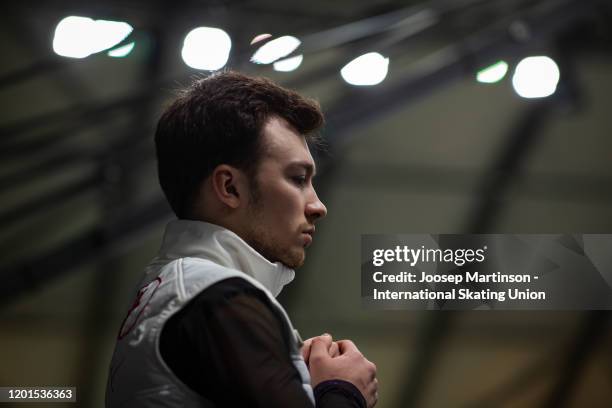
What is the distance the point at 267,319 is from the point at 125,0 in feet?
8.68

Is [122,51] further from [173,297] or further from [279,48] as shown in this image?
[173,297]

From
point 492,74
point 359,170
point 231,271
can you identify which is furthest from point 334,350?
point 492,74

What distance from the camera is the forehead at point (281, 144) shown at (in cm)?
122

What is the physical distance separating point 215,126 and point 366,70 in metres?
2.27

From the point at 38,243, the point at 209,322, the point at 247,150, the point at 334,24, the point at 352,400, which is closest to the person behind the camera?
the point at 209,322

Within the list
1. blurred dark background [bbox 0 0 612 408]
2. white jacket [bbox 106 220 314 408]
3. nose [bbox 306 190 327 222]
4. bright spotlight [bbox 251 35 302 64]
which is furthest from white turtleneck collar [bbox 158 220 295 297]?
bright spotlight [bbox 251 35 302 64]

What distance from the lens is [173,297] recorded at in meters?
1.03

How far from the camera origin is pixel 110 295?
3289 millimetres

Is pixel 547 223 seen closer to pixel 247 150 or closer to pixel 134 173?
pixel 134 173

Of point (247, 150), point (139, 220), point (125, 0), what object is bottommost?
point (247, 150)

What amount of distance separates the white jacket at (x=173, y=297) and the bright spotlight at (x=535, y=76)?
2469mm

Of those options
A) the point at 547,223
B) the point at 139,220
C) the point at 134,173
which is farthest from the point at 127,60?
the point at 547,223

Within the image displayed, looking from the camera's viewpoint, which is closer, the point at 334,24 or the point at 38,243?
the point at 38,243

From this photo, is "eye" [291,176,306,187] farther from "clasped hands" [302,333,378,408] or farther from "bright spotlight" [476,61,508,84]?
"bright spotlight" [476,61,508,84]
